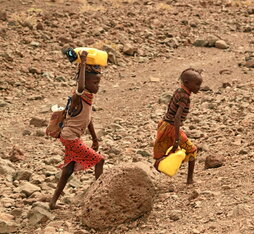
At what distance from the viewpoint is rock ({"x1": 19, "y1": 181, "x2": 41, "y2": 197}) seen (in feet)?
17.4

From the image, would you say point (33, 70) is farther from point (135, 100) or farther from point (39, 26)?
point (135, 100)

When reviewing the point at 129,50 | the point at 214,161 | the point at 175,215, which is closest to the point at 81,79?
the point at 175,215

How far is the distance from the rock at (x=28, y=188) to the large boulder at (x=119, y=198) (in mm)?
1129

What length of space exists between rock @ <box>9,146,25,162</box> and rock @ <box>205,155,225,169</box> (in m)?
2.50

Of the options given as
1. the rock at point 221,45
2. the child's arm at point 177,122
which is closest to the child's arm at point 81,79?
the child's arm at point 177,122

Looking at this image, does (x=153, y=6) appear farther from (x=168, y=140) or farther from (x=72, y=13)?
(x=168, y=140)

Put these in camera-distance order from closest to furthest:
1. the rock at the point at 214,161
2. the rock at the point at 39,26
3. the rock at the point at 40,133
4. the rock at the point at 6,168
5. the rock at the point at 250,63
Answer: the rock at the point at 214,161 → the rock at the point at 6,168 → the rock at the point at 40,133 → the rock at the point at 250,63 → the rock at the point at 39,26

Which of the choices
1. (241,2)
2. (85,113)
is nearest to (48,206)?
(85,113)

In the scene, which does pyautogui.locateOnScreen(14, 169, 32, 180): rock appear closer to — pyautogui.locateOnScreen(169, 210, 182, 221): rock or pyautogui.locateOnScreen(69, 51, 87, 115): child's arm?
pyautogui.locateOnScreen(69, 51, 87, 115): child's arm

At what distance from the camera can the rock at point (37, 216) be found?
182 inches

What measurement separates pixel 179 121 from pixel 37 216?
159 centimetres

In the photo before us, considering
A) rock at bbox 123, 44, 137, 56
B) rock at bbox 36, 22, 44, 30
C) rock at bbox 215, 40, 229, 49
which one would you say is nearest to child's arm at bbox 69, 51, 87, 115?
rock at bbox 123, 44, 137, 56

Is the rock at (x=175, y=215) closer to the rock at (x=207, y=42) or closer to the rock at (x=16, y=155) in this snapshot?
the rock at (x=16, y=155)

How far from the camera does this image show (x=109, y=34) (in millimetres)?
13531
